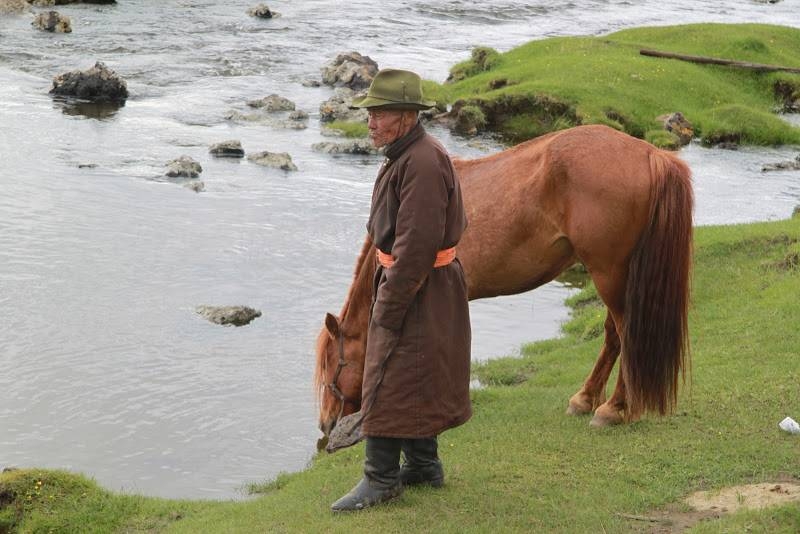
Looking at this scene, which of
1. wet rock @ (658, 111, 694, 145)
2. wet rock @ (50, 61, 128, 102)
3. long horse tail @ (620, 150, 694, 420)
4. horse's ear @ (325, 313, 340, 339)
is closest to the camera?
horse's ear @ (325, 313, 340, 339)

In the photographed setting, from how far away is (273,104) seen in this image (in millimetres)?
26531

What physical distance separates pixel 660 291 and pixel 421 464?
236 cm

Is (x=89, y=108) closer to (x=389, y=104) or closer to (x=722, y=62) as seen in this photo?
(x=722, y=62)

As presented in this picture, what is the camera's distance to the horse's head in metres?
8.03

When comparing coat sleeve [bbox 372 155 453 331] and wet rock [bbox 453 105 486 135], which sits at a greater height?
coat sleeve [bbox 372 155 453 331]

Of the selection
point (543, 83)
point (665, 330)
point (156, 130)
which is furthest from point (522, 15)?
point (665, 330)

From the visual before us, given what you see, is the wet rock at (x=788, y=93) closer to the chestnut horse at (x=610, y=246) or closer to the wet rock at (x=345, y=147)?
the wet rock at (x=345, y=147)

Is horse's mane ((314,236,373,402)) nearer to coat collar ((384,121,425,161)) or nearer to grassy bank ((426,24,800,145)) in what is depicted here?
coat collar ((384,121,425,161))

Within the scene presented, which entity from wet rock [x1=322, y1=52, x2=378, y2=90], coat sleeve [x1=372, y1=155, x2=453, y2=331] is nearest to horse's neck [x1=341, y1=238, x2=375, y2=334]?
coat sleeve [x1=372, y1=155, x2=453, y2=331]

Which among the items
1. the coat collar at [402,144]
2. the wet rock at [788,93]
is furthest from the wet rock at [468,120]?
the coat collar at [402,144]

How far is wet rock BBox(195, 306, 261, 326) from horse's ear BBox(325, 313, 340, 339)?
6935 mm

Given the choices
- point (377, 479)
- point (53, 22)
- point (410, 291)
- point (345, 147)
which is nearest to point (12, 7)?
point (53, 22)

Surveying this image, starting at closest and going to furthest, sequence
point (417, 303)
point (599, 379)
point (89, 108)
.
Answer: point (417, 303), point (599, 379), point (89, 108)

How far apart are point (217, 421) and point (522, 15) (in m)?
36.4
